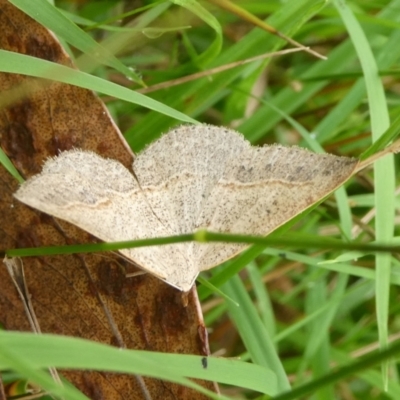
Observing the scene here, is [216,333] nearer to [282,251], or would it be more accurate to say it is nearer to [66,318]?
[282,251]

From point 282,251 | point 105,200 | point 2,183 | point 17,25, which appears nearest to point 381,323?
point 282,251

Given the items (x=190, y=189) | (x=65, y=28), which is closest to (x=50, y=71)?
(x=65, y=28)

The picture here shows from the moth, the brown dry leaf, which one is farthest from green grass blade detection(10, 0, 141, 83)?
the moth

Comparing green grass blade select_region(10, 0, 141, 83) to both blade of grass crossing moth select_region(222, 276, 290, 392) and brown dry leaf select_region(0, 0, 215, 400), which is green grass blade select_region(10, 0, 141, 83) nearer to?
brown dry leaf select_region(0, 0, 215, 400)

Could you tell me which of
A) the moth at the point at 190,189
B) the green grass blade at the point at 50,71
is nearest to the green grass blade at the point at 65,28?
the green grass blade at the point at 50,71

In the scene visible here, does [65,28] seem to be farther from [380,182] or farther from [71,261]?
[380,182]

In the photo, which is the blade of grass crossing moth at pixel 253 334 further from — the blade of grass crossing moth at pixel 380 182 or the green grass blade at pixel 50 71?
the green grass blade at pixel 50 71
